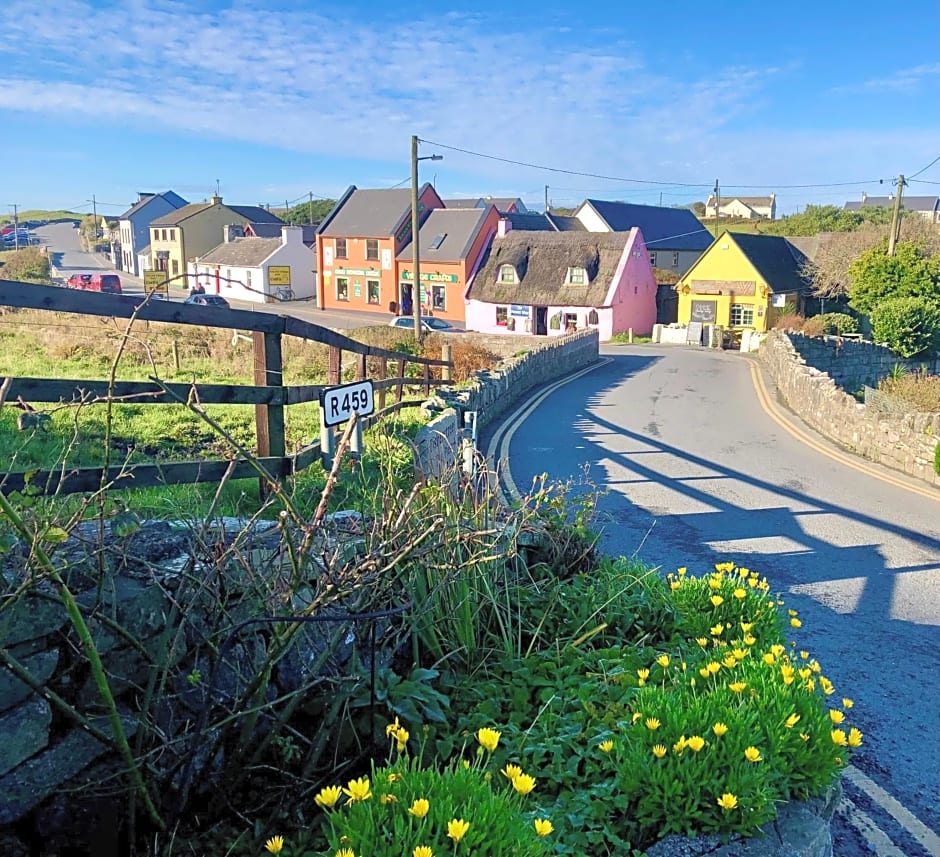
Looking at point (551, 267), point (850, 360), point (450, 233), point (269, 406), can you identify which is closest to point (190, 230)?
point (450, 233)

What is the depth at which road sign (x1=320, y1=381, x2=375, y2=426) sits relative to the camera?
14.3 feet

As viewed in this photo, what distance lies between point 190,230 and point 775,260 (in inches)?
2026

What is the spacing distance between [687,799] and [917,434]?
1261 centimetres

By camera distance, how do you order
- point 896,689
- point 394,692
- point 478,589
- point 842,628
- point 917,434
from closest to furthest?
point 394,692, point 478,589, point 896,689, point 842,628, point 917,434

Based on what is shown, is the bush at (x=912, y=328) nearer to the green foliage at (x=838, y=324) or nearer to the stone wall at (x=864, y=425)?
the green foliage at (x=838, y=324)

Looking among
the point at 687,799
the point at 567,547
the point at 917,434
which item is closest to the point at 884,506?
the point at 917,434

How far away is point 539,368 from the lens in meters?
24.9

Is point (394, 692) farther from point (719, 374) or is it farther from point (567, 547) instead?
point (719, 374)

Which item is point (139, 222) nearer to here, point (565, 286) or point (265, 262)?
point (265, 262)

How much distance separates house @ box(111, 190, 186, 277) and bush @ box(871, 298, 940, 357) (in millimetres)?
68532

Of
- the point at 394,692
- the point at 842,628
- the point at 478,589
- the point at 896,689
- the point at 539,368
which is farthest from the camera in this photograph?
the point at 539,368

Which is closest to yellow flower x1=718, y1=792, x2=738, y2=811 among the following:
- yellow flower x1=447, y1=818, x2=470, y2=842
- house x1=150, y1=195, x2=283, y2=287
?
yellow flower x1=447, y1=818, x2=470, y2=842

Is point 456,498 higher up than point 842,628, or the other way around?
point 456,498

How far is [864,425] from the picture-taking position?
15445 millimetres
